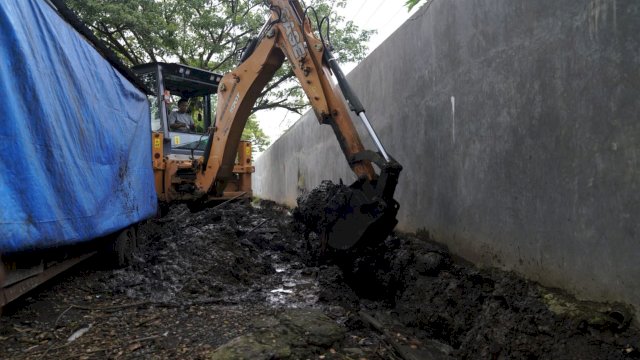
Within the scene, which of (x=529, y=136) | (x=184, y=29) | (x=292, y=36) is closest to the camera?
(x=529, y=136)

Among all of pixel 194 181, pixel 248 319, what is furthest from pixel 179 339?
pixel 194 181

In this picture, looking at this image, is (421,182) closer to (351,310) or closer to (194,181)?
(351,310)

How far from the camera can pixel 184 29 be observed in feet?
49.0

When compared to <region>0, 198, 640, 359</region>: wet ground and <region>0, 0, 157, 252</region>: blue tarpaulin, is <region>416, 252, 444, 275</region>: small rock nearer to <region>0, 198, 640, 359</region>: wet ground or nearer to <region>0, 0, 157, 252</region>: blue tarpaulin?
<region>0, 198, 640, 359</region>: wet ground

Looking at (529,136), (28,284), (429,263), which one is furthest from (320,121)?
(28,284)

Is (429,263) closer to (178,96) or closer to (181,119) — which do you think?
(181,119)

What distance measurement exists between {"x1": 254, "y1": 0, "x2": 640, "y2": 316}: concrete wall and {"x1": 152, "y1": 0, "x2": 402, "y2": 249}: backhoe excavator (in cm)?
55

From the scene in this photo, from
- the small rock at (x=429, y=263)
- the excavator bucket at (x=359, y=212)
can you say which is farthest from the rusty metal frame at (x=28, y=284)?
the small rock at (x=429, y=263)

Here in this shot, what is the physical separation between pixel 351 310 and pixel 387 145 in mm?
2145

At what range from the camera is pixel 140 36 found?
45.3ft

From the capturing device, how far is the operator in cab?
7691 mm

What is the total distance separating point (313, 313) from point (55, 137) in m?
2.07

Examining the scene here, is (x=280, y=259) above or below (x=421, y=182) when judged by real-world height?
below

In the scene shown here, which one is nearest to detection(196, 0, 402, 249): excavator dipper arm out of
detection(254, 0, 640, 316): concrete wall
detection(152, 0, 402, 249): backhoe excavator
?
detection(152, 0, 402, 249): backhoe excavator
